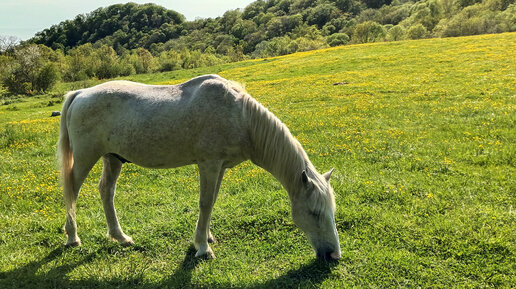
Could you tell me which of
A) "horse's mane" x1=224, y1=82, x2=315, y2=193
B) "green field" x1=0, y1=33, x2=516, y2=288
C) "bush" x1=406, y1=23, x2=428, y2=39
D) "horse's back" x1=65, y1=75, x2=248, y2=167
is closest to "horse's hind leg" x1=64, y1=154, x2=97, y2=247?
"green field" x1=0, y1=33, x2=516, y2=288

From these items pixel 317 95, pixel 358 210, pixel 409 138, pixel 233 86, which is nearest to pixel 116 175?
pixel 233 86

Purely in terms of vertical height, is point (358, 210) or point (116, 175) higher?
point (116, 175)

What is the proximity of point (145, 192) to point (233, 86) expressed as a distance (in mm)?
3819

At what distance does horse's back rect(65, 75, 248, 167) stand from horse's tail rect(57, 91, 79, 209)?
27 centimetres

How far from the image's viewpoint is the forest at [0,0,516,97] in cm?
4288

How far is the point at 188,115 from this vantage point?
14.7 feet

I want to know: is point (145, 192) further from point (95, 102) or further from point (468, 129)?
point (468, 129)

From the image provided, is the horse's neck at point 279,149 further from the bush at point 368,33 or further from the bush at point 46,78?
the bush at point 368,33

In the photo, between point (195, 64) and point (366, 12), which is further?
point (366, 12)

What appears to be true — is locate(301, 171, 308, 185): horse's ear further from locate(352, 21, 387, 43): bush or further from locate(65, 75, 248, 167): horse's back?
locate(352, 21, 387, 43): bush

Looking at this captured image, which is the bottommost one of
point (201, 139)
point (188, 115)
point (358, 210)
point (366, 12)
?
point (358, 210)

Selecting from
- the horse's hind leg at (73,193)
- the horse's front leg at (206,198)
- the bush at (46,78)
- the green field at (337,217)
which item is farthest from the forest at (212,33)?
the horse's front leg at (206,198)

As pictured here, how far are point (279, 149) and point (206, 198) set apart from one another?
136 cm

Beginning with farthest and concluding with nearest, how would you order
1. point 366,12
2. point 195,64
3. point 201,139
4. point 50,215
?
point 366,12, point 195,64, point 50,215, point 201,139
